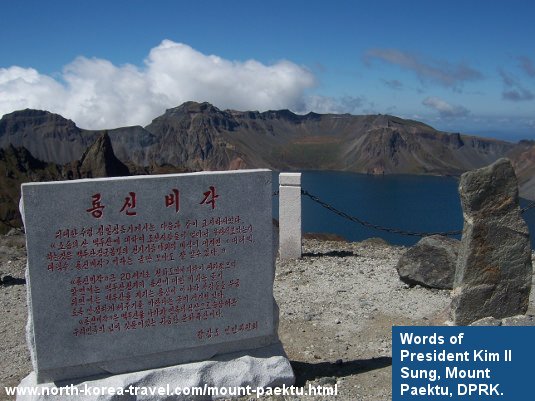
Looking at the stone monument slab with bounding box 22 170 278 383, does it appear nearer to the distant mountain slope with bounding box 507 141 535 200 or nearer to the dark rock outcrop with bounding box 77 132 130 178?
the dark rock outcrop with bounding box 77 132 130 178

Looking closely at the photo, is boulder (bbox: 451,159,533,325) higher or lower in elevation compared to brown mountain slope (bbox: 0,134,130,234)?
lower

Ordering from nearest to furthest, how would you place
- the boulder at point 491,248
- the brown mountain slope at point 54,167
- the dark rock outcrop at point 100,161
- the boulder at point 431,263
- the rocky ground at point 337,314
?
1. the rocky ground at point 337,314
2. the boulder at point 491,248
3. the boulder at point 431,263
4. the brown mountain slope at point 54,167
5. the dark rock outcrop at point 100,161

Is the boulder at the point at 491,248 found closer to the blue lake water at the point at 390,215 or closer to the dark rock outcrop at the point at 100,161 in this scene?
Result: the blue lake water at the point at 390,215

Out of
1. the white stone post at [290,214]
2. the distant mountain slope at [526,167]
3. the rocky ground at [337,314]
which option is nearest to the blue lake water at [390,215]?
the white stone post at [290,214]

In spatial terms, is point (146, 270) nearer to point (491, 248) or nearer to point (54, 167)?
point (491, 248)

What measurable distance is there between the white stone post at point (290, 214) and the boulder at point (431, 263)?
7.24 feet

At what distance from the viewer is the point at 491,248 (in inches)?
253

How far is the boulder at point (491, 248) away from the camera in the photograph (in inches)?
253

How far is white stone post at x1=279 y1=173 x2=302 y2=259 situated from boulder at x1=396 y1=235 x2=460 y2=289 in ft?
7.24

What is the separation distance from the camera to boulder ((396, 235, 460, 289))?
8570mm

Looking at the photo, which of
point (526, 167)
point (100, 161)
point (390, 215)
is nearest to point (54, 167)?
point (100, 161)

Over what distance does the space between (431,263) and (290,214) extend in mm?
2761

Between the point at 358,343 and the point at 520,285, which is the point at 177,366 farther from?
the point at 520,285

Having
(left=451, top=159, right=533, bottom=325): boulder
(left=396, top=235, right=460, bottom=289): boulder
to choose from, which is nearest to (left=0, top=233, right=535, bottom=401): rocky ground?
(left=396, top=235, right=460, bottom=289): boulder
